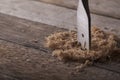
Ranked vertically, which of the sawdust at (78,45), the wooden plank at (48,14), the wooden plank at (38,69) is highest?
the wooden plank at (48,14)

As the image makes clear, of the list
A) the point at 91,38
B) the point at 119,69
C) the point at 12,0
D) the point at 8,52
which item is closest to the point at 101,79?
the point at 119,69

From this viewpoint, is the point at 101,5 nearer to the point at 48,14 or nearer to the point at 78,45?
the point at 48,14

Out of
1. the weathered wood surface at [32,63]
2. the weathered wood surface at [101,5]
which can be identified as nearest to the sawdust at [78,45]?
the weathered wood surface at [32,63]

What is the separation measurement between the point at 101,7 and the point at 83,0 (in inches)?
15.6

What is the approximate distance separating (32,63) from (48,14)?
15.4 inches

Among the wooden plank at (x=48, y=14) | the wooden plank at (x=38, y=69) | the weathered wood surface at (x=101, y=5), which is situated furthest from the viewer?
the weathered wood surface at (x=101, y=5)

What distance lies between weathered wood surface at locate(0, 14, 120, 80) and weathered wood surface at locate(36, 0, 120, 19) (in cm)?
28

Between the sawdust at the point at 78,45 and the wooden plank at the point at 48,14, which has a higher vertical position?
the wooden plank at the point at 48,14

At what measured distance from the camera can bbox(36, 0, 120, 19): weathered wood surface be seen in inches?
62.4

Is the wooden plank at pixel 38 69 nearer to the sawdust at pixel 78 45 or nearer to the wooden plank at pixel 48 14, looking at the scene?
the sawdust at pixel 78 45

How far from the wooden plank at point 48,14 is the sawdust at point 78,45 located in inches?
3.8

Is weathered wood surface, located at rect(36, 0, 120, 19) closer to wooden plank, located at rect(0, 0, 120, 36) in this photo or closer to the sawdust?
wooden plank, located at rect(0, 0, 120, 36)

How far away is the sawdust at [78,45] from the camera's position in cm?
120

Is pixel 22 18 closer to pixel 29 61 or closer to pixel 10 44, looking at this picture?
pixel 10 44
